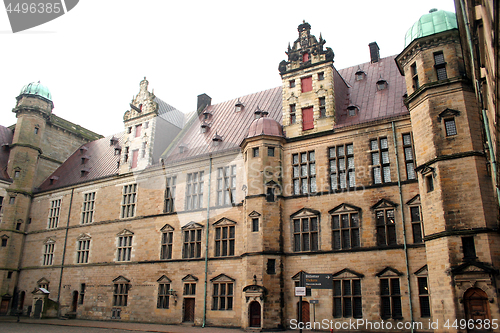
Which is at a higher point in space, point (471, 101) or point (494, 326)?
point (471, 101)

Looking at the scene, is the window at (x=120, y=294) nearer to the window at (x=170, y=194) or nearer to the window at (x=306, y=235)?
the window at (x=170, y=194)

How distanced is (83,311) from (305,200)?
21398 millimetres

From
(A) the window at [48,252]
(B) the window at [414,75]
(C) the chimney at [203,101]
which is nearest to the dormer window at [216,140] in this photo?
(C) the chimney at [203,101]

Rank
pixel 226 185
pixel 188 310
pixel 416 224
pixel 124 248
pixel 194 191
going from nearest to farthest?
pixel 416 224, pixel 188 310, pixel 226 185, pixel 194 191, pixel 124 248

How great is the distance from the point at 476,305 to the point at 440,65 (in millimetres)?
11549

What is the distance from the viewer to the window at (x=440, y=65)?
20.1 m

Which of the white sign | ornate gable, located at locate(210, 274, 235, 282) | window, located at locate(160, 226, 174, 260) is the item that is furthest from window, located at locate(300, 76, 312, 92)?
the white sign

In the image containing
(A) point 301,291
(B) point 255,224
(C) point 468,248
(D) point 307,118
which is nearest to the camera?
(A) point 301,291

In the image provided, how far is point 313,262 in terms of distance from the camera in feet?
75.9

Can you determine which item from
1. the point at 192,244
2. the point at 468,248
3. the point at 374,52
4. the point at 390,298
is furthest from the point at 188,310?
the point at 374,52

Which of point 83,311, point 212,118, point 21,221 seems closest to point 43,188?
point 21,221

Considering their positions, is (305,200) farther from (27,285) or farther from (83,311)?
(27,285)

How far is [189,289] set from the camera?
90.2 feet

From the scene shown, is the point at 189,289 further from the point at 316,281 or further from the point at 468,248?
the point at 468,248
